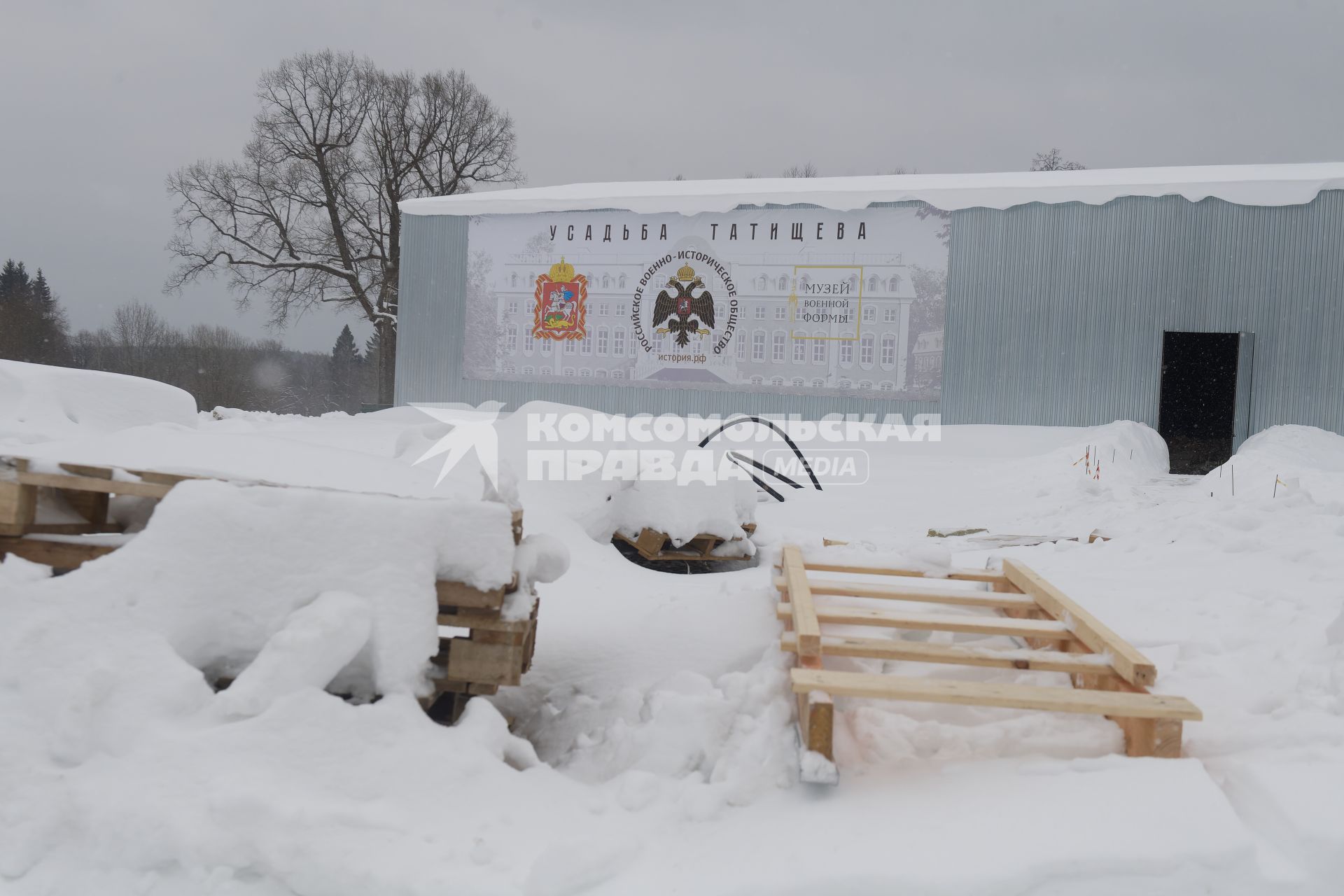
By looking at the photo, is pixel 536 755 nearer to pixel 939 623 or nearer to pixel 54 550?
pixel 939 623

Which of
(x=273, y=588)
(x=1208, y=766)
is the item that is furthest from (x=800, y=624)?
(x=273, y=588)

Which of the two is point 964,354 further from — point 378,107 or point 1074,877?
point 378,107

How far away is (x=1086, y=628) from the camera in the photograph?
390 cm

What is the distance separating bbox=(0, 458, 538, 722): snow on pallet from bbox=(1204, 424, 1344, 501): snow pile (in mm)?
5709

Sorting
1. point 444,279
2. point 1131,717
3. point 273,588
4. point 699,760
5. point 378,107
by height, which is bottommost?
point 699,760

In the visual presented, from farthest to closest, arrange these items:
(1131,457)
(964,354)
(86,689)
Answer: (964,354), (1131,457), (86,689)

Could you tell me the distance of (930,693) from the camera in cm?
312

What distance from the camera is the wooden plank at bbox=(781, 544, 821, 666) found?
3.47m

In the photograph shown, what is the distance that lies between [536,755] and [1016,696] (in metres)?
1.82

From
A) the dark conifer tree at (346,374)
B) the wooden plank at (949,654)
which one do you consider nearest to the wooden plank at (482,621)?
the wooden plank at (949,654)

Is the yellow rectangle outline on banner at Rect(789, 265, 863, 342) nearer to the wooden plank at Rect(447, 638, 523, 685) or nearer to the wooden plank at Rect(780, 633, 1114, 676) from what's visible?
the wooden plank at Rect(780, 633, 1114, 676)

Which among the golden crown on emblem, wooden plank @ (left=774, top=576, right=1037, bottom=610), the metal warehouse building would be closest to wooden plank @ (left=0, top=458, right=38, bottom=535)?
wooden plank @ (left=774, top=576, right=1037, bottom=610)

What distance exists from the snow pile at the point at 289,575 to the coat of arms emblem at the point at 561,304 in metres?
15.1

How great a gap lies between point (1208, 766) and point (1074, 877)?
3.00 ft
